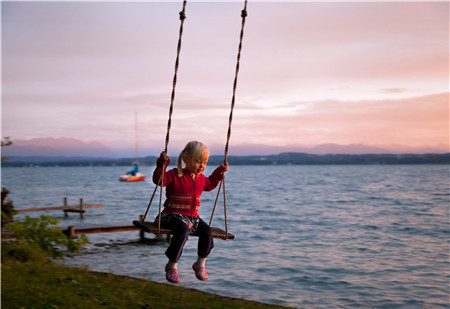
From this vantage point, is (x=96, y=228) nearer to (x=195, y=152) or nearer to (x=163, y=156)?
(x=163, y=156)

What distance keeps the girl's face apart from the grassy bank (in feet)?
14.8

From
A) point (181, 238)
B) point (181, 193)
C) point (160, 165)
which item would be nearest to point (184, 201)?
point (181, 193)

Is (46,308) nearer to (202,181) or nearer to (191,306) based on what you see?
(191,306)

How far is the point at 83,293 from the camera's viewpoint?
9438 millimetres

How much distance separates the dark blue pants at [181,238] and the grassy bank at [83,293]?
3.99 metres

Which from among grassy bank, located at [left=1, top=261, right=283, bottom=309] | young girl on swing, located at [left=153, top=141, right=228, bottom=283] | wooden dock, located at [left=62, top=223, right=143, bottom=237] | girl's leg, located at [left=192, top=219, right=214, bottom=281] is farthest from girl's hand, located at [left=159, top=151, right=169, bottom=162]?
wooden dock, located at [left=62, top=223, right=143, bottom=237]

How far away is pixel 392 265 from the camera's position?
2441 cm

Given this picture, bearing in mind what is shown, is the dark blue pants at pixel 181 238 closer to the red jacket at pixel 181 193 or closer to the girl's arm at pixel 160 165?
the red jacket at pixel 181 193

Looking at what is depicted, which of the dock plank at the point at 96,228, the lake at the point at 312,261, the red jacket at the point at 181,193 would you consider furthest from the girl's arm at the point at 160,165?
the dock plank at the point at 96,228

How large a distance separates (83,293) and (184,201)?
502 cm

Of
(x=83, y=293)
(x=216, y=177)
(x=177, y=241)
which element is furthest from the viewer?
(x=83, y=293)

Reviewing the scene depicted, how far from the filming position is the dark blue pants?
5.42m

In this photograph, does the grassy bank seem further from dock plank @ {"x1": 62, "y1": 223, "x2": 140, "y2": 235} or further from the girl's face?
dock plank @ {"x1": 62, "y1": 223, "x2": 140, "y2": 235}

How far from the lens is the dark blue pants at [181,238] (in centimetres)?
542
